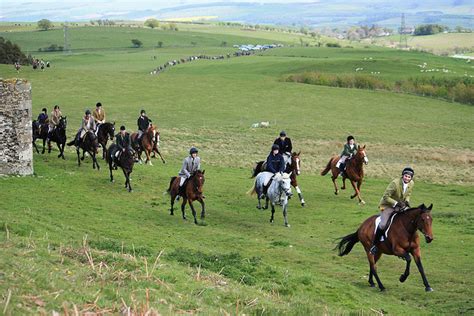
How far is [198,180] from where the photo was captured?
24.5 m

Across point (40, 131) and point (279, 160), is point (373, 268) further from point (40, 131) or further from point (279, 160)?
point (40, 131)

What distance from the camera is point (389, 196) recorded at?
59.5 ft

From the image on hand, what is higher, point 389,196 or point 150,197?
point 389,196

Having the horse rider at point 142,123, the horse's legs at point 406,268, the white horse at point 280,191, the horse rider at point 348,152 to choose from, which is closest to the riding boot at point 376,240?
the horse's legs at point 406,268

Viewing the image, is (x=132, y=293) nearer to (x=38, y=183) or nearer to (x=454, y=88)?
(x=38, y=183)

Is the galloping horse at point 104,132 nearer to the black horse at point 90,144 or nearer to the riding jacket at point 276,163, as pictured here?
the black horse at point 90,144

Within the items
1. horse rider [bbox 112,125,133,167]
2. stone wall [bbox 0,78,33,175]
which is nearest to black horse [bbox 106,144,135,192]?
horse rider [bbox 112,125,133,167]

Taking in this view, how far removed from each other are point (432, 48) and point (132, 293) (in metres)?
183

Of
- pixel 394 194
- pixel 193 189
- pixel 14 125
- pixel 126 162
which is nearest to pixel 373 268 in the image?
pixel 394 194

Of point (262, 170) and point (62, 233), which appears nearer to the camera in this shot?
point (62, 233)

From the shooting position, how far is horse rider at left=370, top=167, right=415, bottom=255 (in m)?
18.0

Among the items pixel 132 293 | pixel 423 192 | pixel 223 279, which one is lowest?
pixel 423 192

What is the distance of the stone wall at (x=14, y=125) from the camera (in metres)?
28.7

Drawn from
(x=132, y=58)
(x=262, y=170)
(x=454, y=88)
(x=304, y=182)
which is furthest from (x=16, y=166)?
(x=132, y=58)
